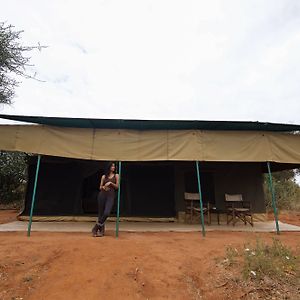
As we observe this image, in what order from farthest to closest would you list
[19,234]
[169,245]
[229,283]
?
[19,234] → [169,245] → [229,283]

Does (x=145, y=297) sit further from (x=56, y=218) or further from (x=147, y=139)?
(x=56, y=218)

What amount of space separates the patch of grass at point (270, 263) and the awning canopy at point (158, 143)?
9.08 feet

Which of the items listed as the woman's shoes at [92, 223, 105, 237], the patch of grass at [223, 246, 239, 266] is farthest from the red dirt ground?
the woman's shoes at [92, 223, 105, 237]

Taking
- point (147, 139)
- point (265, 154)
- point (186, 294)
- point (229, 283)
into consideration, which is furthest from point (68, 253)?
point (265, 154)

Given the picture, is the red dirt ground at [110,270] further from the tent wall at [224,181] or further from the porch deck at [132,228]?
the tent wall at [224,181]

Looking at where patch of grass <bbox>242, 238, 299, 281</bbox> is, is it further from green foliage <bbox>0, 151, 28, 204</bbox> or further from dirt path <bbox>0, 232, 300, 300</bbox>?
green foliage <bbox>0, 151, 28, 204</bbox>

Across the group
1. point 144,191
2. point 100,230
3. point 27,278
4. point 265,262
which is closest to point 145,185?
point 144,191

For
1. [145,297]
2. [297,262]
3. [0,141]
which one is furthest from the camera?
[0,141]

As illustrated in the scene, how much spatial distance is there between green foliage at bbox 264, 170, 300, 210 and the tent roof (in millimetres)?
8805

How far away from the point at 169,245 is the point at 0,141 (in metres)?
4.76

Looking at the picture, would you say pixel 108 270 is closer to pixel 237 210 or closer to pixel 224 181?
pixel 237 210

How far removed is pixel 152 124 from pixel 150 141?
523mm

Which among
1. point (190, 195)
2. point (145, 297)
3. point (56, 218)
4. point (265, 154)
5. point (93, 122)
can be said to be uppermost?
point (93, 122)

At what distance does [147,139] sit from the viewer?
21.5 ft
